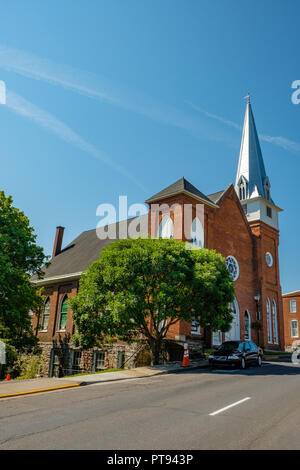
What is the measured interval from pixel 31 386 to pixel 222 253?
23600 millimetres

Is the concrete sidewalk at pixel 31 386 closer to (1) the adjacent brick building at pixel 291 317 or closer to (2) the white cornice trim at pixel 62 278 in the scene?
(2) the white cornice trim at pixel 62 278

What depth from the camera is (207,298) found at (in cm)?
1914

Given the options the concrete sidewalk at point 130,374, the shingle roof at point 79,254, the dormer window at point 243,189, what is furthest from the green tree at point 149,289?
the dormer window at point 243,189

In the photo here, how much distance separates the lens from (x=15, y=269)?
2081cm

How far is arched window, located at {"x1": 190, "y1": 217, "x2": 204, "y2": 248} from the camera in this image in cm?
2956

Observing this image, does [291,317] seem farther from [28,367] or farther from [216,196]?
[28,367]

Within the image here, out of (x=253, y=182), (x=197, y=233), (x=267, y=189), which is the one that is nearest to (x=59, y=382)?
(x=197, y=233)

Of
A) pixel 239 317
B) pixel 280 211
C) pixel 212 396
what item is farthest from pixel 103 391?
pixel 280 211

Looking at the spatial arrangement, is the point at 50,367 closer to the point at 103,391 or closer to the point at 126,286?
the point at 126,286

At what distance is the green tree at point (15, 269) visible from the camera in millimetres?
20525

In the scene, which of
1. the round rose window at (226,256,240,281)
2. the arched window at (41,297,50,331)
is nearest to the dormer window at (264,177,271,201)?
the round rose window at (226,256,240,281)

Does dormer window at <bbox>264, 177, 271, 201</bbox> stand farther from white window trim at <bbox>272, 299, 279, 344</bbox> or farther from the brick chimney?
the brick chimney

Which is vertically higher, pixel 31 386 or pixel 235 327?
pixel 235 327
